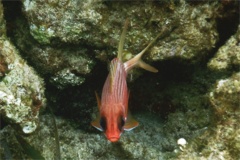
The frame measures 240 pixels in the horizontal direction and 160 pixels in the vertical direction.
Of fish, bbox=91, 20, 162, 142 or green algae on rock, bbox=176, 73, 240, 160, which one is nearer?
fish, bbox=91, 20, 162, 142

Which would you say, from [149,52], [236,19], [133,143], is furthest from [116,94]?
[236,19]

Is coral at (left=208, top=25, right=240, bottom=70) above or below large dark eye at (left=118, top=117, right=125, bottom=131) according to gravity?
above

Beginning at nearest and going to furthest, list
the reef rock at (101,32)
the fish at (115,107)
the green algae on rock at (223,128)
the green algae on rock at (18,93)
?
the fish at (115,107), the green algae on rock at (223,128), the green algae on rock at (18,93), the reef rock at (101,32)

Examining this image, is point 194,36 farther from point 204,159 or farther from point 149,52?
point 204,159

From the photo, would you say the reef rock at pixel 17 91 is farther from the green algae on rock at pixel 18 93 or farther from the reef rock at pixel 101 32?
the reef rock at pixel 101 32

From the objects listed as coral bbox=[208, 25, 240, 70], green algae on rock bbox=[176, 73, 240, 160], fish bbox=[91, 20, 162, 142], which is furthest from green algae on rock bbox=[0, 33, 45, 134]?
coral bbox=[208, 25, 240, 70]

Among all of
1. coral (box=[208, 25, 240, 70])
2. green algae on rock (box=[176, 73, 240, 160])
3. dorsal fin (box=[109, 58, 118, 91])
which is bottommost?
green algae on rock (box=[176, 73, 240, 160])

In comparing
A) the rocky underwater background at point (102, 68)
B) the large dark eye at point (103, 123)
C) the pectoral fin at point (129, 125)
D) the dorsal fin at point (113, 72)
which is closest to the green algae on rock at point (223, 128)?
the rocky underwater background at point (102, 68)

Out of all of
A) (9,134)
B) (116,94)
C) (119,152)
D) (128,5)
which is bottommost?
(119,152)

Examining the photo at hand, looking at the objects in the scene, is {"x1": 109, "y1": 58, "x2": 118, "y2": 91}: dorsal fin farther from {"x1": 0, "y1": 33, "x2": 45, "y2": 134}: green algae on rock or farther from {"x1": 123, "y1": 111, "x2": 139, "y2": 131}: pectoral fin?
{"x1": 0, "y1": 33, "x2": 45, "y2": 134}: green algae on rock
